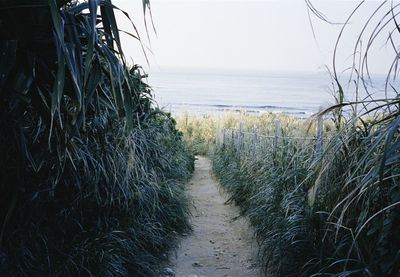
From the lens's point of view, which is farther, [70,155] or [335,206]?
[70,155]

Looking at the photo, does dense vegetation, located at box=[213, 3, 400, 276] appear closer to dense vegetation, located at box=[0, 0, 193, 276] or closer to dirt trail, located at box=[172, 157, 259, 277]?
dirt trail, located at box=[172, 157, 259, 277]

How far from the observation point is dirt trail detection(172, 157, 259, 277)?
14.6ft

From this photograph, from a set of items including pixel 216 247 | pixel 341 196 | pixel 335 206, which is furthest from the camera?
pixel 216 247

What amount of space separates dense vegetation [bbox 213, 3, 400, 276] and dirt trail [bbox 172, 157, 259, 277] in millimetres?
352

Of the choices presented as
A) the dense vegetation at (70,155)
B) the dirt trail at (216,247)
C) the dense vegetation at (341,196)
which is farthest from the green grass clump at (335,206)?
the dense vegetation at (70,155)

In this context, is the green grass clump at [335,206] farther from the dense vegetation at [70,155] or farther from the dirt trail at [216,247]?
the dense vegetation at [70,155]

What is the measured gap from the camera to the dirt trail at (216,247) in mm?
4461

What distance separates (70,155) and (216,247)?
10.2ft

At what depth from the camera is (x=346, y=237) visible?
2.76 meters

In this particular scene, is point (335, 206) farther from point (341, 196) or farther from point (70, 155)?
point (70, 155)

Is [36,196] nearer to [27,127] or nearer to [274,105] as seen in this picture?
[27,127]

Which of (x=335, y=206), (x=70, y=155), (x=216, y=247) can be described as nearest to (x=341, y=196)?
(x=335, y=206)

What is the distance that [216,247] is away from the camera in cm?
528

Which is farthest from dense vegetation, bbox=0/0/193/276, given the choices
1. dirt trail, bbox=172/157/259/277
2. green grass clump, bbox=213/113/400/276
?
green grass clump, bbox=213/113/400/276
